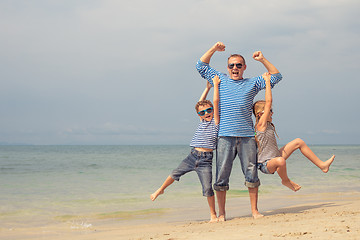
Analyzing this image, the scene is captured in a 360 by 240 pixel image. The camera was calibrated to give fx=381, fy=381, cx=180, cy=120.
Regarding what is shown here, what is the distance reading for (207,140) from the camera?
4.66 m

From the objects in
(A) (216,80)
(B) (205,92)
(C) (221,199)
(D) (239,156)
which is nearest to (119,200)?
(C) (221,199)

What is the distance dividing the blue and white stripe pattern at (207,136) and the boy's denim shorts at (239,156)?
0.14 metres

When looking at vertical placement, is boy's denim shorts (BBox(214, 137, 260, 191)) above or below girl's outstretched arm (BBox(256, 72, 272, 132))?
below

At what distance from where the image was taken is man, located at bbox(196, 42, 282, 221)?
14.6ft

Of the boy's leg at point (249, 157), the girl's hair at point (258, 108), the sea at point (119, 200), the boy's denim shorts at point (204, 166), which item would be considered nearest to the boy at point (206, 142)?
the boy's denim shorts at point (204, 166)

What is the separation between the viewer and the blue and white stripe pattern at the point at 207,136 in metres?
4.65

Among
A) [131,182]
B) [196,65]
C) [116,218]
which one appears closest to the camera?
[196,65]

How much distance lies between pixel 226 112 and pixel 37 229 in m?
3.29

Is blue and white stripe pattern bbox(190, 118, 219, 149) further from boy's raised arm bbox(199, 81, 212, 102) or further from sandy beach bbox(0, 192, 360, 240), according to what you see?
sandy beach bbox(0, 192, 360, 240)

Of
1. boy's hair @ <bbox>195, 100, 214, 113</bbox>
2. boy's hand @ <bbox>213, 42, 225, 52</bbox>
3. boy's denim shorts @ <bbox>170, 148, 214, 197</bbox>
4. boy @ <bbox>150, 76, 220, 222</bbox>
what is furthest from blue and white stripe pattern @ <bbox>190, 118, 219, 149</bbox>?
boy's hand @ <bbox>213, 42, 225, 52</bbox>

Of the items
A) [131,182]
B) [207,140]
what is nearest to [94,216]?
[207,140]

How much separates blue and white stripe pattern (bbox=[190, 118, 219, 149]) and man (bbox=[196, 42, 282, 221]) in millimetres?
150

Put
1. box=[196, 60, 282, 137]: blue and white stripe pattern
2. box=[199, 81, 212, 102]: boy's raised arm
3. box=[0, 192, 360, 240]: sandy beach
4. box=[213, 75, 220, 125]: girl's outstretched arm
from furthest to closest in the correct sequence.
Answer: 1. box=[199, 81, 212, 102]: boy's raised arm
2. box=[213, 75, 220, 125]: girl's outstretched arm
3. box=[196, 60, 282, 137]: blue and white stripe pattern
4. box=[0, 192, 360, 240]: sandy beach

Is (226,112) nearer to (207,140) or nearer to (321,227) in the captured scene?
(207,140)
